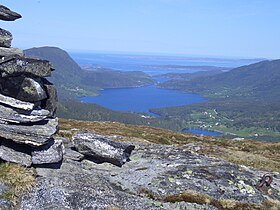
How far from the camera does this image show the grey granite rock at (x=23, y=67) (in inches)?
831

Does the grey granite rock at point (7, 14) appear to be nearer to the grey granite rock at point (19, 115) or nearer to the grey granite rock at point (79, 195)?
the grey granite rock at point (19, 115)

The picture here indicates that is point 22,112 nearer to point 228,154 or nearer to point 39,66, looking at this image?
point 39,66

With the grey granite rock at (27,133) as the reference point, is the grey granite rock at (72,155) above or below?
below

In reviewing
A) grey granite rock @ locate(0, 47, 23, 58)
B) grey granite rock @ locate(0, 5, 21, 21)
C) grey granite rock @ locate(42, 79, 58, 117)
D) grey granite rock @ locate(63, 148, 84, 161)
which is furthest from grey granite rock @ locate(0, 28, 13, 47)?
grey granite rock @ locate(63, 148, 84, 161)

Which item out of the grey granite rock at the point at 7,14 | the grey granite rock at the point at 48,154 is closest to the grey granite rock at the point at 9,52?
the grey granite rock at the point at 7,14

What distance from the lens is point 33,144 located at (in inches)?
792

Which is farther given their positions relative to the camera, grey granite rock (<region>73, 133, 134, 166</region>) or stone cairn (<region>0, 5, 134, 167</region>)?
grey granite rock (<region>73, 133, 134, 166</region>)

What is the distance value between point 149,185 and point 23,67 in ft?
34.4

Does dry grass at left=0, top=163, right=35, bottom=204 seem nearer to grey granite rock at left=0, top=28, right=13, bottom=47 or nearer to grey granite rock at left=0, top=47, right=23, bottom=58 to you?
grey granite rock at left=0, top=47, right=23, bottom=58

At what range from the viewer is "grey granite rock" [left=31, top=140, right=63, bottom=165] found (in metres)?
20.3

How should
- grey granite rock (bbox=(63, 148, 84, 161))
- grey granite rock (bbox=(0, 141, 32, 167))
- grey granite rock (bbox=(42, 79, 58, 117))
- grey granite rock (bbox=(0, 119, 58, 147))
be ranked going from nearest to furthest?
grey granite rock (bbox=(0, 141, 32, 167)) → grey granite rock (bbox=(0, 119, 58, 147)) → grey granite rock (bbox=(63, 148, 84, 161)) → grey granite rock (bbox=(42, 79, 58, 117))

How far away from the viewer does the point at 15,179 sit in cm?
1814

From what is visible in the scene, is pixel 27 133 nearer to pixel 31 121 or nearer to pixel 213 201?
pixel 31 121

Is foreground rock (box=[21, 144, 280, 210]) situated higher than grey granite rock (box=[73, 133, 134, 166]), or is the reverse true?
grey granite rock (box=[73, 133, 134, 166])
